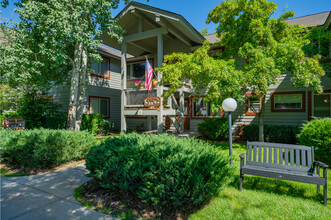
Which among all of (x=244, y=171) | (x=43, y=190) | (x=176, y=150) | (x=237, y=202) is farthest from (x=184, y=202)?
(x=43, y=190)

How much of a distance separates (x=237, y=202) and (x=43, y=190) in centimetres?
413

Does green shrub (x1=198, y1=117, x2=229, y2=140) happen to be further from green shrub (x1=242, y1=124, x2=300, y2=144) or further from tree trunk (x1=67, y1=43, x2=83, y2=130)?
tree trunk (x1=67, y1=43, x2=83, y2=130)

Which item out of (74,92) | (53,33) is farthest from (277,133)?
(53,33)

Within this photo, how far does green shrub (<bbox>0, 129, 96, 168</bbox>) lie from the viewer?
543 centimetres

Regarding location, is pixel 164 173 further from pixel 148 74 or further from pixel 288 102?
pixel 288 102

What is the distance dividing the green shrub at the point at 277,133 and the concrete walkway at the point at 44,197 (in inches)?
345

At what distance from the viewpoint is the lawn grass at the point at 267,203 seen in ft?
10.1

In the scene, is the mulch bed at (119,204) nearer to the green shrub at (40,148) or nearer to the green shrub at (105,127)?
the green shrub at (40,148)

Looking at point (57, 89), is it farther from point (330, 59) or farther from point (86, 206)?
point (330, 59)

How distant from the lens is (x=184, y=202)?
3.20m

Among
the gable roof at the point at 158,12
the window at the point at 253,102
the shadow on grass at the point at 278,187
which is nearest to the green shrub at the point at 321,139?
the shadow on grass at the point at 278,187

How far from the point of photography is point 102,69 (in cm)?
1476

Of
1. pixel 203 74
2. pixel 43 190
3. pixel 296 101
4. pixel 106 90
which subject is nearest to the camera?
pixel 43 190

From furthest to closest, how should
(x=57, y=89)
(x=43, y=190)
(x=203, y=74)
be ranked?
(x=57, y=89) → (x=203, y=74) → (x=43, y=190)
